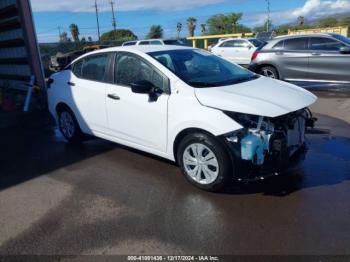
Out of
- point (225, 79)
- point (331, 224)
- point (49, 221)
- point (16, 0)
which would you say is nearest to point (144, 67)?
point (225, 79)

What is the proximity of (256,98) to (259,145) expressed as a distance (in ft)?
1.77

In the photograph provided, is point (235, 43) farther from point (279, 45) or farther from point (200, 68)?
point (200, 68)

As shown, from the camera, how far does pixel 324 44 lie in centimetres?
1044

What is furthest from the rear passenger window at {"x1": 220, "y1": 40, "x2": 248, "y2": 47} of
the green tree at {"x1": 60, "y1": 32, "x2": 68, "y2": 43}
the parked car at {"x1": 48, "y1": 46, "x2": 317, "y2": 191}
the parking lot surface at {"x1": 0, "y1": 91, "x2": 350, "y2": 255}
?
the green tree at {"x1": 60, "y1": 32, "x2": 68, "y2": 43}

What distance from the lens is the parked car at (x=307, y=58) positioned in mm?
10086

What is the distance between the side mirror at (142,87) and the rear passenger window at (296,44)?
750cm

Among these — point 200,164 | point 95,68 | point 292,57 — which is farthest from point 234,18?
point 200,164

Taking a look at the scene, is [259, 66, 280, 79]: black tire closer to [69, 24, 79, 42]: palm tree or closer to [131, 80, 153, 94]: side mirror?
[131, 80, 153, 94]: side mirror

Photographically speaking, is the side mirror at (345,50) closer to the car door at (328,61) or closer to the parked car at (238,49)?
the car door at (328,61)

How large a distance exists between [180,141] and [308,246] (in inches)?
73.8

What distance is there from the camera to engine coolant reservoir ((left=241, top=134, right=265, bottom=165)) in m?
3.90

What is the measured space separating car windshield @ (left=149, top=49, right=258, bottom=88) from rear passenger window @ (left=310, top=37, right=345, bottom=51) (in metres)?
6.05

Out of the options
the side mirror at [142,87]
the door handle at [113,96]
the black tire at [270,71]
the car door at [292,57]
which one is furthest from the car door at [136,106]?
the black tire at [270,71]

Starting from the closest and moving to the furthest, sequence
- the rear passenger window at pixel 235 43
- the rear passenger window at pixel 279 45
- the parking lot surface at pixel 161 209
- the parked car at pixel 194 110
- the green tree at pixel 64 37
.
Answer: the parking lot surface at pixel 161 209
the parked car at pixel 194 110
the rear passenger window at pixel 279 45
the rear passenger window at pixel 235 43
the green tree at pixel 64 37
